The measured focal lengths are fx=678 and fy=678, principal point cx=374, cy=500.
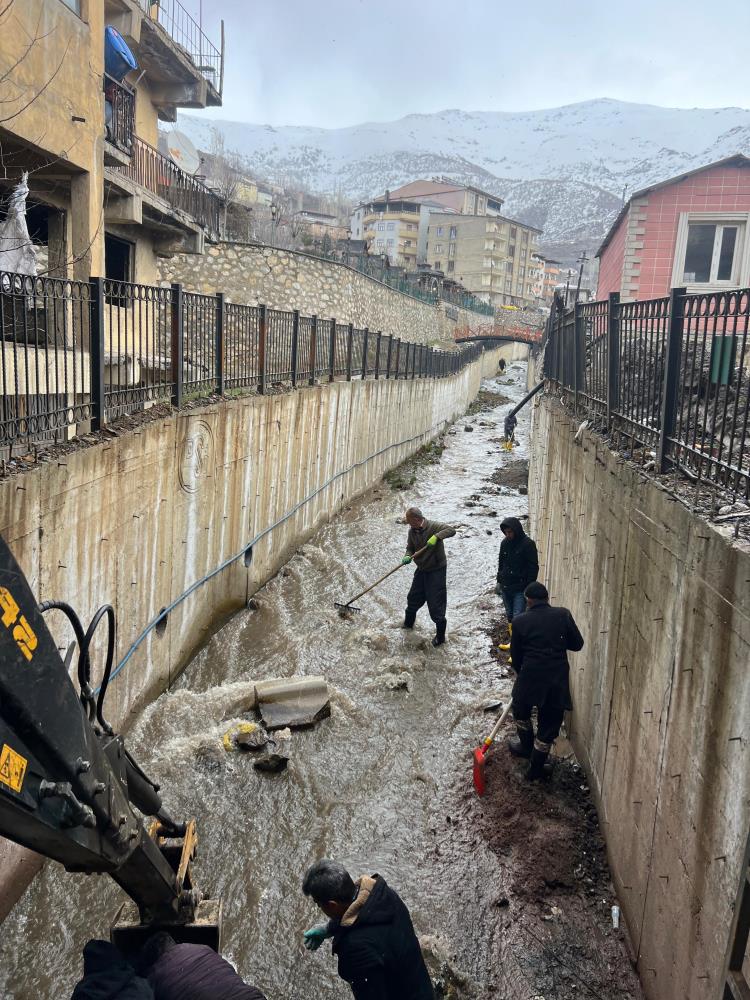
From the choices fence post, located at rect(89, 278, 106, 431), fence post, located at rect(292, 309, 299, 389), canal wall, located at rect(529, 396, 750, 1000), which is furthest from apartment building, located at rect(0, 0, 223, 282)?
canal wall, located at rect(529, 396, 750, 1000)

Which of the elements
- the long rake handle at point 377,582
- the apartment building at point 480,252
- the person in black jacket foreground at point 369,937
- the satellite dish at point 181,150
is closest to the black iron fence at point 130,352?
the long rake handle at point 377,582

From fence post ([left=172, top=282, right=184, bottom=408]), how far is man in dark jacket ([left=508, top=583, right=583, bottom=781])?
445 centimetres

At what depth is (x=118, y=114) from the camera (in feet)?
38.0

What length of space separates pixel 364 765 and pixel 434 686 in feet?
5.78

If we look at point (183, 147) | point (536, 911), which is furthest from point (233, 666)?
point (183, 147)

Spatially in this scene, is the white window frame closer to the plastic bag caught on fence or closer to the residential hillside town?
the residential hillside town

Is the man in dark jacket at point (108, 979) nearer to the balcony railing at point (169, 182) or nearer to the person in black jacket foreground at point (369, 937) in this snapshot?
the person in black jacket foreground at point (369, 937)

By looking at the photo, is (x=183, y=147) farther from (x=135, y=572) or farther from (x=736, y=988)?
(x=736, y=988)

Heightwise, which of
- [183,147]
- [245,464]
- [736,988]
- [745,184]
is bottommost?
[736,988]

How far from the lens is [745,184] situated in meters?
15.8

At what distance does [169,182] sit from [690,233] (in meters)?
12.5

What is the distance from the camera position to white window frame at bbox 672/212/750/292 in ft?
51.5

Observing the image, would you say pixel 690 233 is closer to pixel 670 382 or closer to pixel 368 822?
pixel 670 382

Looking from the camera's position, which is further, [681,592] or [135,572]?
[135,572]
